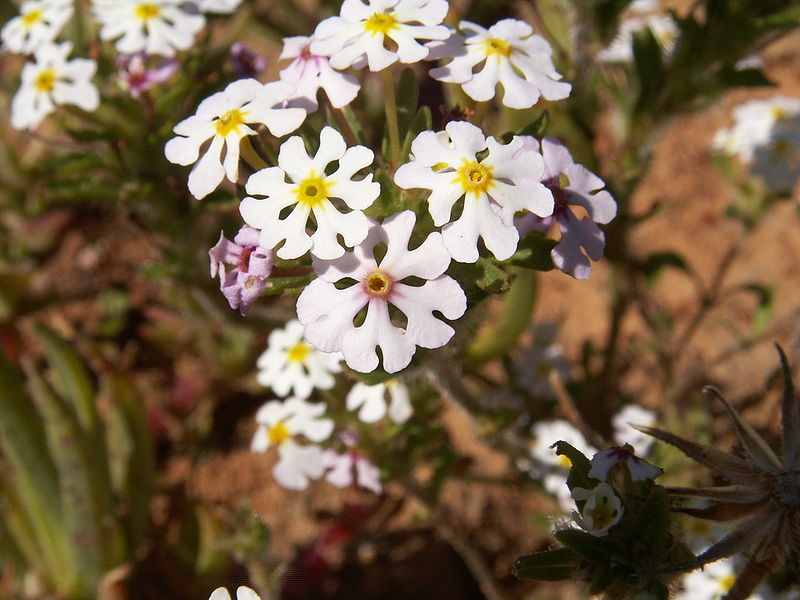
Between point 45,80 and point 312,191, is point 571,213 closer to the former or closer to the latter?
point 312,191

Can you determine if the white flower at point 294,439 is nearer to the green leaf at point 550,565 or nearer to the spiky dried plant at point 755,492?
the green leaf at point 550,565

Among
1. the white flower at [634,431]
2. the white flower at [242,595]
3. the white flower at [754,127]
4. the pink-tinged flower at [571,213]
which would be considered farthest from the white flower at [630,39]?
the white flower at [242,595]

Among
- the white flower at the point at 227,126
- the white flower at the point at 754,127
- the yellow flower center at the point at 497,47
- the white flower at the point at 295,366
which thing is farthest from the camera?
the white flower at the point at 754,127

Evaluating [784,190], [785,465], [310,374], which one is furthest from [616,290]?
[785,465]

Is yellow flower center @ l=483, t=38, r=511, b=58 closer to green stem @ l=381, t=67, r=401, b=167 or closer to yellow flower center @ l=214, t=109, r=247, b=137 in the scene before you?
green stem @ l=381, t=67, r=401, b=167

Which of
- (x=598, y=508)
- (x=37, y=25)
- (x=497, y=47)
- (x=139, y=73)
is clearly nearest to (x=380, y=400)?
(x=598, y=508)

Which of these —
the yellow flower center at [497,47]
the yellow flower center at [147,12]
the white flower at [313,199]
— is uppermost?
the yellow flower center at [497,47]

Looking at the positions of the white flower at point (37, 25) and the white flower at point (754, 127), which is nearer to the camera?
the white flower at point (37, 25)

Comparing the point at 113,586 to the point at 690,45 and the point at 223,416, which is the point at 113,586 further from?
the point at 690,45

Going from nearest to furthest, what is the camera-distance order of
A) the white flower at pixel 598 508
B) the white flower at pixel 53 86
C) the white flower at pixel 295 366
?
the white flower at pixel 598 508 → the white flower at pixel 53 86 → the white flower at pixel 295 366
